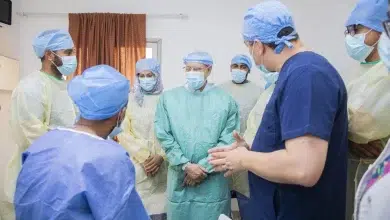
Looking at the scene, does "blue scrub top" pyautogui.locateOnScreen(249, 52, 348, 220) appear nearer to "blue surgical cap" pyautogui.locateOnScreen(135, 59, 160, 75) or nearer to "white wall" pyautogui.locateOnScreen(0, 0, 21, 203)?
"blue surgical cap" pyautogui.locateOnScreen(135, 59, 160, 75)

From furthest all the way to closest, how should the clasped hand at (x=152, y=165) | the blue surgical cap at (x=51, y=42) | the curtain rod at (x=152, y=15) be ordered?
the curtain rod at (x=152, y=15) < the clasped hand at (x=152, y=165) < the blue surgical cap at (x=51, y=42)

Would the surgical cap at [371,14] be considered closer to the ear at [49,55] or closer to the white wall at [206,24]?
the ear at [49,55]

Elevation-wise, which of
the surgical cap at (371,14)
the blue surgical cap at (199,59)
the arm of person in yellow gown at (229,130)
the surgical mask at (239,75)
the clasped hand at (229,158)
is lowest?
the arm of person in yellow gown at (229,130)

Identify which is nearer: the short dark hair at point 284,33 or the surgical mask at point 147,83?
the short dark hair at point 284,33

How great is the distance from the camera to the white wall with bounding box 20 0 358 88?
4277mm

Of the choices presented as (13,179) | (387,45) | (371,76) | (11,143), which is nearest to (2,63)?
(11,143)

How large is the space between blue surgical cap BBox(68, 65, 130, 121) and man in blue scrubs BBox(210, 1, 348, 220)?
401mm

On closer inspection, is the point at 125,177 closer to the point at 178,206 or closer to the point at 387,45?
the point at 387,45

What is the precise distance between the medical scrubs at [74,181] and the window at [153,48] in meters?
3.24

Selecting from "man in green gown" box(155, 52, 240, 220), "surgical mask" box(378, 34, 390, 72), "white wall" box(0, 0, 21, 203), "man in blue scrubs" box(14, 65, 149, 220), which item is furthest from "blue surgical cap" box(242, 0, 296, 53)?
"white wall" box(0, 0, 21, 203)

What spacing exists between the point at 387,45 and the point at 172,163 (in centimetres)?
171

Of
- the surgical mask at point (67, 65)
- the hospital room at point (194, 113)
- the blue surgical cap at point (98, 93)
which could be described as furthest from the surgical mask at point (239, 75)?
the blue surgical cap at point (98, 93)

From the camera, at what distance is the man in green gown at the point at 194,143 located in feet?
7.89

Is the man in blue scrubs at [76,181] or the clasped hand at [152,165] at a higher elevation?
the man in blue scrubs at [76,181]
